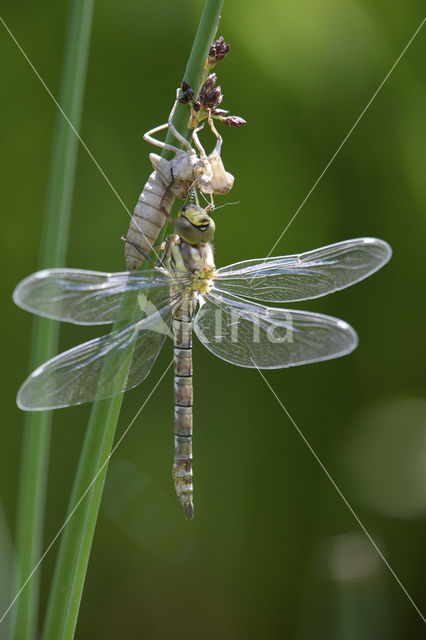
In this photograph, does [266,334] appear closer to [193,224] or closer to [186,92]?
[193,224]

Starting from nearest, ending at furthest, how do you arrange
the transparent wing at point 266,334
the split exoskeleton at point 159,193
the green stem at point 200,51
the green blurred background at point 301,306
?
1. the green stem at point 200,51
2. the split exoskeleton at point 159,193
3. the transparent wing at point 266,334
4. the green blurred background at point 301,306

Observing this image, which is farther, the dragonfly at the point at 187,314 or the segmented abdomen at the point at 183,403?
the segmented abdomen at the point at 183,403

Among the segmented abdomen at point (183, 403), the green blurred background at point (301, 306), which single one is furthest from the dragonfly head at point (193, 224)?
the green blurred background at point (301, 306)

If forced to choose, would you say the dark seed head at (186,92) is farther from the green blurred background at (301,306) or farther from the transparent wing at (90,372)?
the green blurred background at (301,306)

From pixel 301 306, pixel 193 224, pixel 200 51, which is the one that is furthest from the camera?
pixel 301 306

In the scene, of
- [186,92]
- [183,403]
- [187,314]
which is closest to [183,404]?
[183,403]

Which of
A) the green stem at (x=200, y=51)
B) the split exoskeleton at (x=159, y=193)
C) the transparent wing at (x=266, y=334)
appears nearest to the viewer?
the green stem at (x=200, y=51)

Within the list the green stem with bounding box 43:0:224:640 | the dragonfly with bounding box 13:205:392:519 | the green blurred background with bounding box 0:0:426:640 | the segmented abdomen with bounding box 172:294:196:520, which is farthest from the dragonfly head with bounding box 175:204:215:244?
the green blurred background with bounding box 0:0:426:640

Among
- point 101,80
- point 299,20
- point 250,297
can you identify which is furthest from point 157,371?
point 299,20
